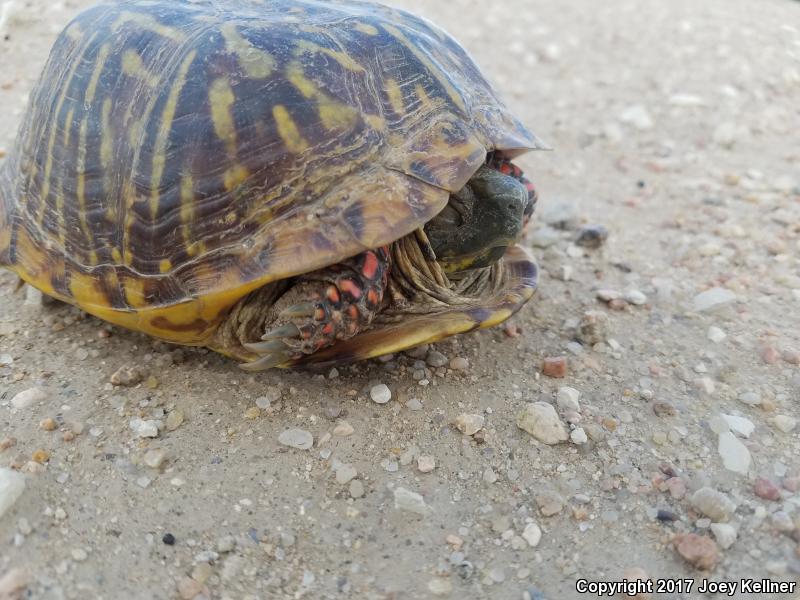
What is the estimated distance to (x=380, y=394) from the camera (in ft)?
7.82

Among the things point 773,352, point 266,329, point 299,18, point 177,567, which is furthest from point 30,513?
point 773,352

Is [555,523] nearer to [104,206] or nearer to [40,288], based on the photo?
[104,206]

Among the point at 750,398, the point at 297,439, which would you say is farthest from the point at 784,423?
the point at 297,439

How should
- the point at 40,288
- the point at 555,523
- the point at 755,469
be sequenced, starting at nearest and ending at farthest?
1. the point at 555,523
2. the point at 755,469
3. the point at 40,288

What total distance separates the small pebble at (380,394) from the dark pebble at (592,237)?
1470mm

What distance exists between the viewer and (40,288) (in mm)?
2553

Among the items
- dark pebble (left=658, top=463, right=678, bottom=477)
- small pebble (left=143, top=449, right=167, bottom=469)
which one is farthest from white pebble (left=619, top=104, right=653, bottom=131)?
small pebble (left=143, top=449, right=167, bottom=469)

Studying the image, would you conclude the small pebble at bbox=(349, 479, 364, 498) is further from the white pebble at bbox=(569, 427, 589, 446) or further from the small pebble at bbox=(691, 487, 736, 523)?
the small pebble at bbox=(691, 487, 736, 523)

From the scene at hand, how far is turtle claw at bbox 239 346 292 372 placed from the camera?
2.28 metres

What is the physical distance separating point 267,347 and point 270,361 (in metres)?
0.08

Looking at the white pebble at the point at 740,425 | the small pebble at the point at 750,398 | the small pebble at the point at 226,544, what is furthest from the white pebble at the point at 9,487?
the small pebble at the point at 750,398

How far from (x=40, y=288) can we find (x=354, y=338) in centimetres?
118

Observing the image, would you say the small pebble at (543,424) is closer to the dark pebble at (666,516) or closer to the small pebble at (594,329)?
the dark pebble at (666,516)

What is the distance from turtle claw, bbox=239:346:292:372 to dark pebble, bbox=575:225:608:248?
173 centimetres
